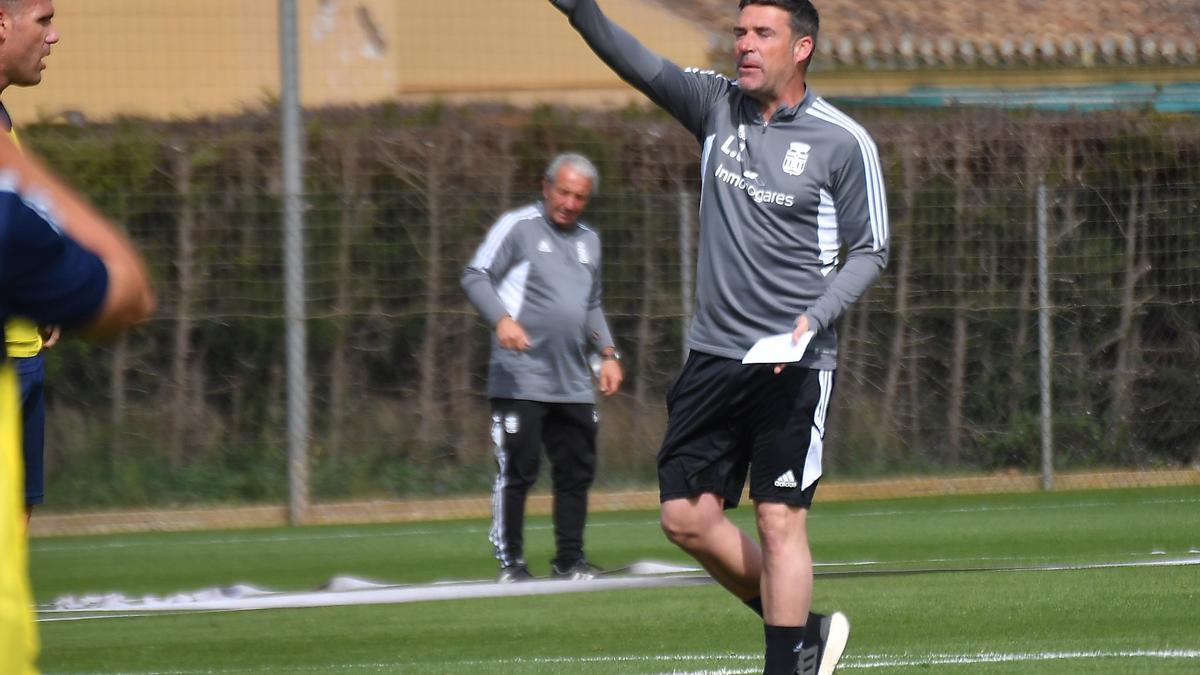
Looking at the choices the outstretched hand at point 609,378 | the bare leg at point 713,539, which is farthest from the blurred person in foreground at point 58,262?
the outstretched hand at point 609,378

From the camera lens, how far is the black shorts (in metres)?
5.38

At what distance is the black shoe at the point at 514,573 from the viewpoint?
871 centimetres

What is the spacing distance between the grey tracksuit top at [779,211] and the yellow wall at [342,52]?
1043 cm

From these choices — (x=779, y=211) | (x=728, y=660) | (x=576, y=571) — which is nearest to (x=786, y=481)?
(x=779, y=211)

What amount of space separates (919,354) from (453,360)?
3281mm

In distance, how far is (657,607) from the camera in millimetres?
7508

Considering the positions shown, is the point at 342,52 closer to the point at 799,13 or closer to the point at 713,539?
the point at 799,13

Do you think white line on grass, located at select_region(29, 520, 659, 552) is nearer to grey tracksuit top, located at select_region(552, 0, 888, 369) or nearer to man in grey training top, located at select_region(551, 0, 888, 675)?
man in grey training top, located at select_region(551, 0, 888, 675)

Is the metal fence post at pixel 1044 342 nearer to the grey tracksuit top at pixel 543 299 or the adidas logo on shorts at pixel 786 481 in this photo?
the grey tracksuit top at pixel 543 299

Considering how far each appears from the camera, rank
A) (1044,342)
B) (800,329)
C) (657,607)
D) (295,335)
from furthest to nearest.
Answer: (1044,342)
(295,335)
(657,607)
(800,329)

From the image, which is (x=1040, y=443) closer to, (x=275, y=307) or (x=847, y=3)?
(x=275, y=307)

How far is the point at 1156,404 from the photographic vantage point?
13.6 m

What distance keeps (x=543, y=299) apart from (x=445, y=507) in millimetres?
3828

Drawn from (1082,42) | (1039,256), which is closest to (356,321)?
(1039,256)
